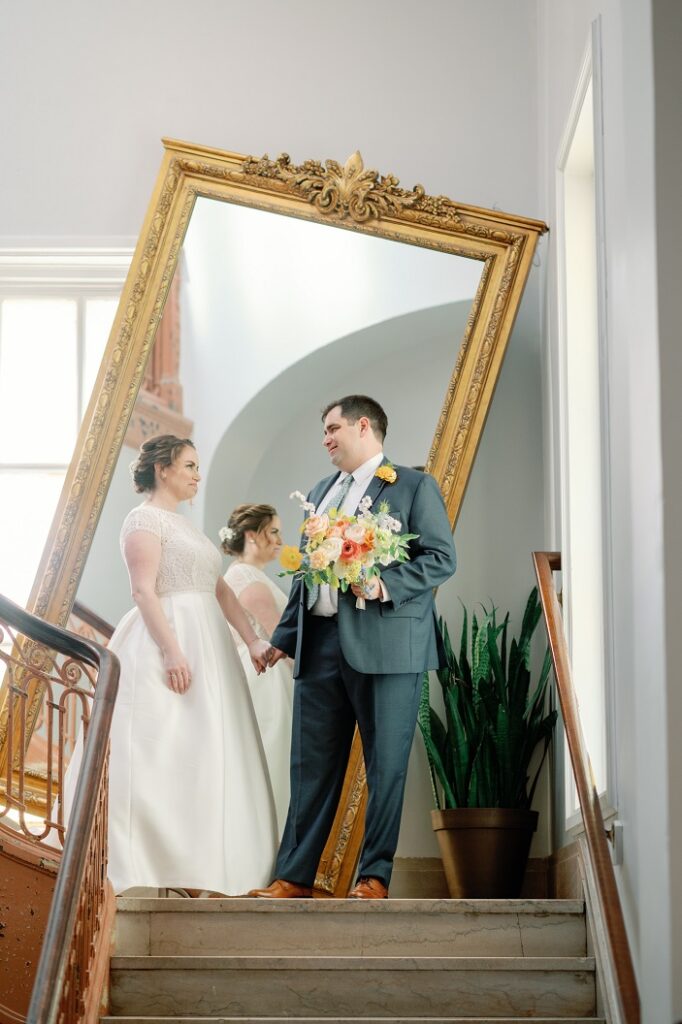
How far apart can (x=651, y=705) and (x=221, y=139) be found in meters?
4.03

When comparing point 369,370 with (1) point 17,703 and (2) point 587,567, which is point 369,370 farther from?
(1) point 17,703

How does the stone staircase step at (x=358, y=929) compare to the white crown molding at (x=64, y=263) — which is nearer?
the stone staircase step at (x=358, y=929)

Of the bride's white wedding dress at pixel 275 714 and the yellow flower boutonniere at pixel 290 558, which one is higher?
the yellow flower boutonniere at pixel 290 558

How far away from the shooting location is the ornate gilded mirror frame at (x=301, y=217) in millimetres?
5895

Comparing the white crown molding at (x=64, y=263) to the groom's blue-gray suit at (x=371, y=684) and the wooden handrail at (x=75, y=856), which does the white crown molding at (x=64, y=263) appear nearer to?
the groom's blue-gray suit at (x=371, y=684)

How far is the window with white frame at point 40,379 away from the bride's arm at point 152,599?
35.8 inches

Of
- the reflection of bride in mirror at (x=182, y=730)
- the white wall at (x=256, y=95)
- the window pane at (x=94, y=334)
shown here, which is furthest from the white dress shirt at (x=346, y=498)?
the window pane at (x=94, y=334)

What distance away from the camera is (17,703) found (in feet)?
19.0

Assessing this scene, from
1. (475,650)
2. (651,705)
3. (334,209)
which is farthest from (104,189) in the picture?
(651,705)

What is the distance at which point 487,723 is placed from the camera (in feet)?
18.5

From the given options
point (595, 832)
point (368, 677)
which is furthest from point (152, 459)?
point (595, 832)

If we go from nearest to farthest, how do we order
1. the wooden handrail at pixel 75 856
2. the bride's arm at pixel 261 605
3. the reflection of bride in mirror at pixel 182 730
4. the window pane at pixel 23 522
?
the wooden handrail at pixel 75 856 < the reflection of bride in mirror at pixel 182 730 < the bride's arm at pixel 261 605 < the window pane at pixel 23 522

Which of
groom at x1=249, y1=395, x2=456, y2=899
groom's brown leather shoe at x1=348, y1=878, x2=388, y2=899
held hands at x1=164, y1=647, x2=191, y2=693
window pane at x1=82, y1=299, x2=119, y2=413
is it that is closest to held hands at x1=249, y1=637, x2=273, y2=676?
groom at x1=249, y1=395, x2=456, y2=899

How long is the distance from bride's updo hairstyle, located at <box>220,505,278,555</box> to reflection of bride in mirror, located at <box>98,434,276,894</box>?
0.67 feet
